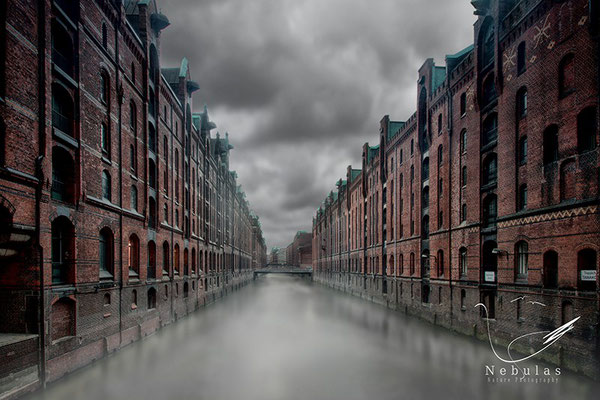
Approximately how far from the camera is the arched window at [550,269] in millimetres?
14406

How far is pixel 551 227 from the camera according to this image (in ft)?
47.0

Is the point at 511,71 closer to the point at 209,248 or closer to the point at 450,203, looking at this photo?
the point at 450,203

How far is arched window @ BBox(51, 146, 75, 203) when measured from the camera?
1352 cm

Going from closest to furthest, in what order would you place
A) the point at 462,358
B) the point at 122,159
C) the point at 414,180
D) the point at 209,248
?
the point at 462,358 < the point at 122,159 < the point at 414,180 < the point at 209,248

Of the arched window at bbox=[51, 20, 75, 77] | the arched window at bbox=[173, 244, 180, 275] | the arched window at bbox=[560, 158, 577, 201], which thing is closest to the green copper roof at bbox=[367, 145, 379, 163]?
the arched window at bbox=[173, 244, 180, 275]

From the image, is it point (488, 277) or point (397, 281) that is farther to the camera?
point (397, 281)

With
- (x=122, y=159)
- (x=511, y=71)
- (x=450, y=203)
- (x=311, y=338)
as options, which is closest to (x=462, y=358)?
(x=311, y=338)


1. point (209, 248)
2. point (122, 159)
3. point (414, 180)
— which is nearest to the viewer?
point (122, 159)

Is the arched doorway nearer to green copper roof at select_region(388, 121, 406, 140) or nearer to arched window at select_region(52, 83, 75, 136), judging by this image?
arched window at select_region(52, 83, 75, 136)

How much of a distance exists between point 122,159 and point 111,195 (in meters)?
1.97

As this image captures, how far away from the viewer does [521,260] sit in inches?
647

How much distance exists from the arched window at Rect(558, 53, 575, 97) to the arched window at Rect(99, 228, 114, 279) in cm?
1795

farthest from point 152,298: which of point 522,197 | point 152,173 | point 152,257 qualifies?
point 522,197
